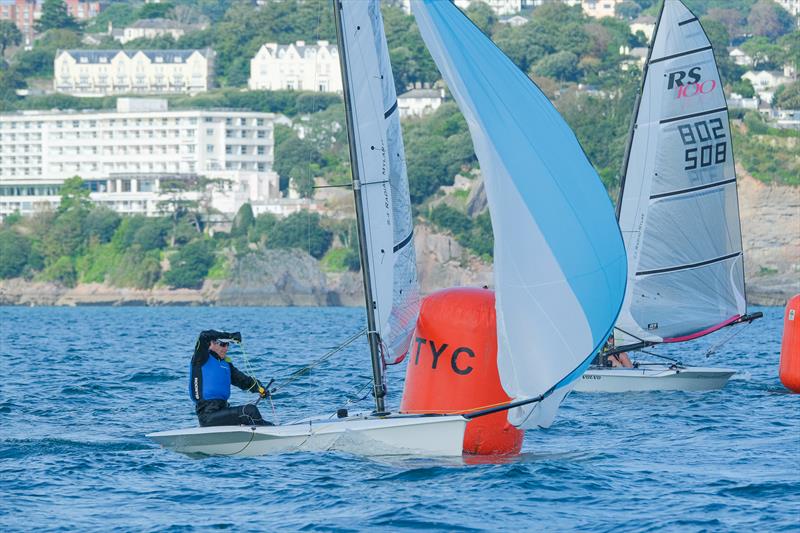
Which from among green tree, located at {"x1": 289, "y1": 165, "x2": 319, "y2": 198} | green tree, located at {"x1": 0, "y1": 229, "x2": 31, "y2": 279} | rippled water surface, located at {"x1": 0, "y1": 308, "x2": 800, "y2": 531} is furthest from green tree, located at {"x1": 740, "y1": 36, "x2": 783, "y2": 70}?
rippled water surface, located at {"x1": 0, "y1": 308, "x2": 800, "y2": 531}

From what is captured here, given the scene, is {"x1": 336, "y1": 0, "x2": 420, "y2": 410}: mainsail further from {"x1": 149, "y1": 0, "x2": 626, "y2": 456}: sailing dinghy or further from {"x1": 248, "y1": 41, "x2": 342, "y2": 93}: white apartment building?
{"x1": 248, "y1": 41, "x2": 342, "y2": 93}: white apartment building

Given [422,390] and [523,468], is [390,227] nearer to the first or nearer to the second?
[422,390]

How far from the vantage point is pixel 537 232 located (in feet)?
48.7

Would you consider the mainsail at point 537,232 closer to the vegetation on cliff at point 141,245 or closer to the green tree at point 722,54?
the vegetation on cliff at point 141,245

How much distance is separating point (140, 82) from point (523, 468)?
170384 mm

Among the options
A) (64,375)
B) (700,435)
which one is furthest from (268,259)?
(700,435)

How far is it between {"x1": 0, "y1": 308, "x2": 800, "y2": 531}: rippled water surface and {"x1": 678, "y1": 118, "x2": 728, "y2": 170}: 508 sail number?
3762 mm

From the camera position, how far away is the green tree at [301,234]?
110 meters

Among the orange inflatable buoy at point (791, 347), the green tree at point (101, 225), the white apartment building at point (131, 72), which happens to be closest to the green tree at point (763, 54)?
the white apartment building at point (131, 72)

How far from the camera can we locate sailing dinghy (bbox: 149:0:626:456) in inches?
580

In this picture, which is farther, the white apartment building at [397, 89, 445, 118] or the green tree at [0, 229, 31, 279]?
the white apartment building at [397, 89, 445, 118]

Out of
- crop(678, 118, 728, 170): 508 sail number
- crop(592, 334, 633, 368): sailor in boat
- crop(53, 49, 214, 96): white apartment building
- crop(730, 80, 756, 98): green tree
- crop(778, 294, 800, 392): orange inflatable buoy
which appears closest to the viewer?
crop(778, 294, 800, 392): orange inflatable buoy

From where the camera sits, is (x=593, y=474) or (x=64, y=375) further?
(x=64, y=375)

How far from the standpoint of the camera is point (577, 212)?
1477 cm
